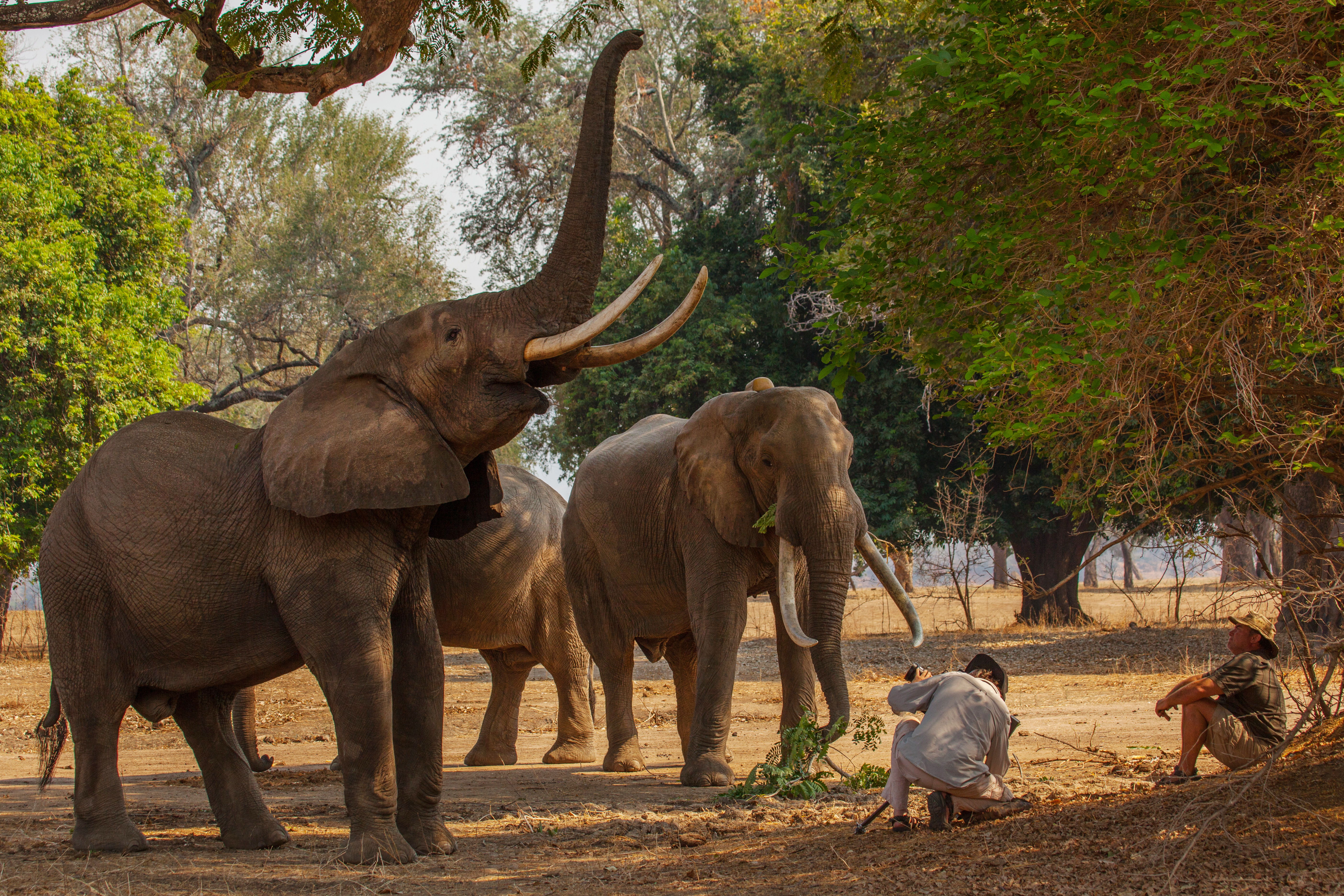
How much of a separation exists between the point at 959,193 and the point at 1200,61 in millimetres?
1451

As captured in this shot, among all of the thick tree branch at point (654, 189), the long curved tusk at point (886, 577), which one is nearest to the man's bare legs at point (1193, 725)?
the long curved tusk at point (886, 577)

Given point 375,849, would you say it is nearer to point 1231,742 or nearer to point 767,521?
point 767,521

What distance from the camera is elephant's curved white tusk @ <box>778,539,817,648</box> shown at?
29.0 feet

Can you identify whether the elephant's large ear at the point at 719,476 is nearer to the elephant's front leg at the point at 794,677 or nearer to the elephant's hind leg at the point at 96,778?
the elephant's front leg at the point at 794,677

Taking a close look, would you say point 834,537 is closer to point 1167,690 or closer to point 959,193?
point 959,193

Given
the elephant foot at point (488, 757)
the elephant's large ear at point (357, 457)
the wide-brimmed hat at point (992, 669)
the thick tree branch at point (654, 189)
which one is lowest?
the elephant foot at point (488, 757)

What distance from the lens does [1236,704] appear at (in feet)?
26.0

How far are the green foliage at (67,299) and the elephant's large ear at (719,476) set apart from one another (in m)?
11.5

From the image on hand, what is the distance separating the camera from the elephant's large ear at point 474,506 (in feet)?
24.4

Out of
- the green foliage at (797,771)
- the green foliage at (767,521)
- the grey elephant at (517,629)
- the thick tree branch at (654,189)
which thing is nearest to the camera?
the green foliage at (797,771)

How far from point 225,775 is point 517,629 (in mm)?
4516

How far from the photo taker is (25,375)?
712 inches

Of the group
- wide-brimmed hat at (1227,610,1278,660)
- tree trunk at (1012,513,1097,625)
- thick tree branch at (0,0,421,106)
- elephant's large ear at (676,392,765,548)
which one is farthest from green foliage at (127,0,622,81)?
tree trunk at (1012,513,1097,625)

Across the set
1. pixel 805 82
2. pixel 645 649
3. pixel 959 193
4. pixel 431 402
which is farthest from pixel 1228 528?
pixel 805 82
